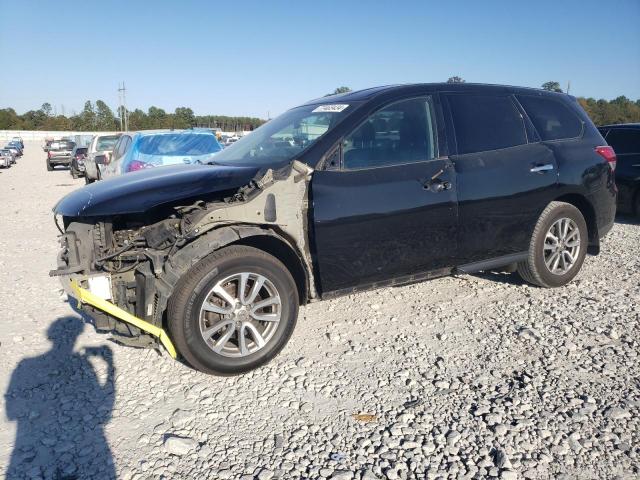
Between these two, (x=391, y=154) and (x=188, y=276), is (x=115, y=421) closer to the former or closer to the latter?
(x=188, y=276)

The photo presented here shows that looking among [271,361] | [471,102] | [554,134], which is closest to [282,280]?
[271,361]

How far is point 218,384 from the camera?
319 centimetres

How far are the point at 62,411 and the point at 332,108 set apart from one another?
9.51ft

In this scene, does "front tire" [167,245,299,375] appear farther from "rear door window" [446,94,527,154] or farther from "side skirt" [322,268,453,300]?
"rear door window" [446,94,527,154]

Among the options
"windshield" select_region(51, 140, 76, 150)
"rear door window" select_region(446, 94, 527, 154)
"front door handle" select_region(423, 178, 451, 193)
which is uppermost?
"windshield" select_region(51, 140, 76, 150)

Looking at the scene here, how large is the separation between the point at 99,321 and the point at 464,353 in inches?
101

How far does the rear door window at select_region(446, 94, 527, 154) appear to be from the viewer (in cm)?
407

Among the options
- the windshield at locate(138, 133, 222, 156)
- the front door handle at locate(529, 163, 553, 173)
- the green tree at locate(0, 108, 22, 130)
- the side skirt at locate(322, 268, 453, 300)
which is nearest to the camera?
the side skirt at locate(322, 268, 453, 300)

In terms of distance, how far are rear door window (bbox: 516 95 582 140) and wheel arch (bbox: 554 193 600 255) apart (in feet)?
1.98

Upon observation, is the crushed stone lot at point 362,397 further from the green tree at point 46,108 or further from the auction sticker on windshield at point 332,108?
the green tree at point 46,108

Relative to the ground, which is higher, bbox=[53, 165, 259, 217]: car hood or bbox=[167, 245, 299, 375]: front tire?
bbox=[53, 165, 259, 217]: car hood

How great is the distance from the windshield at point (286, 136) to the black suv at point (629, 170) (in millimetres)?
6451

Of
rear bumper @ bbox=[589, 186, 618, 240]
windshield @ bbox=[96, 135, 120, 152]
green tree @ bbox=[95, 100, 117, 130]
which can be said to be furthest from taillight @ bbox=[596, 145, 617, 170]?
green tree @ bbox=[95, 100, 117, 130]

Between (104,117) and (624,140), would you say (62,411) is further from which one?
(104,117)
